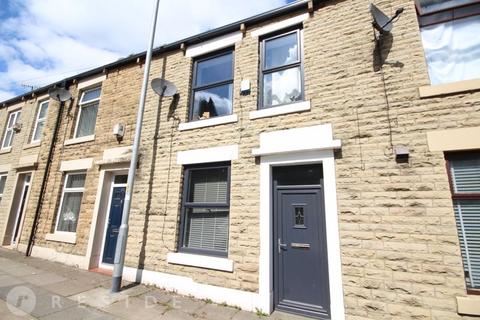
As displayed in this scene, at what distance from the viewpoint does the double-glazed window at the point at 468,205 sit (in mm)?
3492

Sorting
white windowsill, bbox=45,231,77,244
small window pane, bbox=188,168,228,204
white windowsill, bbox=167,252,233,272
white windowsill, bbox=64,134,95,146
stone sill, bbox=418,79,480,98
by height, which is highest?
white windowsill, bbox=64,134,95,146

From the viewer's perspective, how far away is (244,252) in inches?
191

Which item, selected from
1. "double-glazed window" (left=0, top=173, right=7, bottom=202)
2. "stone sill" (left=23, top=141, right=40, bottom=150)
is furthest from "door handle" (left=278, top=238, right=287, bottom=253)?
"double-glazed window" (left=0, top=173, right=7, bottom=202)

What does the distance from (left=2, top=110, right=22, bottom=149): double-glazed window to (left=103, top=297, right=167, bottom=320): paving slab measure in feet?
36.4

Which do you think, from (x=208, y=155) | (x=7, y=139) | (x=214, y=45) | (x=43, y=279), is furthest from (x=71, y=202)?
(x=7, y=139)

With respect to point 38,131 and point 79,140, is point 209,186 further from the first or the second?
point 38,131

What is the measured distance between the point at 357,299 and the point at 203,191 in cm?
368

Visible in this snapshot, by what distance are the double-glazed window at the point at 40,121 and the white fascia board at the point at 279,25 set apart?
30.8 ft

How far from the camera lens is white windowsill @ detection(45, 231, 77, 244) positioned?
7.21m

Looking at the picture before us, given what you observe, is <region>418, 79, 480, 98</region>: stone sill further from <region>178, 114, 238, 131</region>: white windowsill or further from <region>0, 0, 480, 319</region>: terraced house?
<region>178, 114, 238, 131</region>: white windowsill

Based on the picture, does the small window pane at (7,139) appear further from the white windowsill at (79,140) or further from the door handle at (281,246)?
the door handle at (281,246)

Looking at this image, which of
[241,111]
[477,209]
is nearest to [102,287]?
[241,111]

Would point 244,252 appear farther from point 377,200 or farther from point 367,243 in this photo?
point 377,200

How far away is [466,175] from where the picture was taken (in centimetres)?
373
